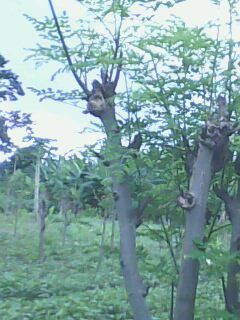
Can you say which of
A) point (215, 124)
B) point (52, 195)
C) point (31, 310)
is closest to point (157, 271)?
point (215, 124)

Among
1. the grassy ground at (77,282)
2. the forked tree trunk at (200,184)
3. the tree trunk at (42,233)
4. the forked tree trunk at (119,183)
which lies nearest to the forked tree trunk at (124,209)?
the forked tree trunk at (119,183)

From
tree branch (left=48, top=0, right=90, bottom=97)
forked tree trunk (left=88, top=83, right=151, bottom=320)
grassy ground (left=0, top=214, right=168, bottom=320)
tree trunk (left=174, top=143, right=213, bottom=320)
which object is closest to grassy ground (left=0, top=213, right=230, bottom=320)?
grassy ground (left=0, top=214, right=168, bottom=320)

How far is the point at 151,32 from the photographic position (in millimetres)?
3072

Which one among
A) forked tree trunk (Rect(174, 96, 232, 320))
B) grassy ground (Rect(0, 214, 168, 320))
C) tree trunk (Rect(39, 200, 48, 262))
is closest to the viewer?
forked tree trunk (Rect(174, 96, 232, 320))

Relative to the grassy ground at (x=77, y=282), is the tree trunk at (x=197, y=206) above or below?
above

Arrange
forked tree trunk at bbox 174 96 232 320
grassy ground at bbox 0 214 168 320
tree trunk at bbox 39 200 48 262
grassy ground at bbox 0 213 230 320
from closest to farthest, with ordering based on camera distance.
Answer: forked tree trunk at bbox 174 96 232 320, grassy ground at bbox 0 213 230 320, grassy ground at bbox 0 214 168 320, tree trunk at bbox 39 200 48 262

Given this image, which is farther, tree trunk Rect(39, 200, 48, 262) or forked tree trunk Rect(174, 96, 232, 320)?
tree trunk Rect(39, 200, 48, 262)

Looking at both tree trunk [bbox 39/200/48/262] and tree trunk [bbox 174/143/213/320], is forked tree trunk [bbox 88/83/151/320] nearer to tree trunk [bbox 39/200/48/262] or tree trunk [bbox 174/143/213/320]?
tree trunk [bbox 174/143/213/320]

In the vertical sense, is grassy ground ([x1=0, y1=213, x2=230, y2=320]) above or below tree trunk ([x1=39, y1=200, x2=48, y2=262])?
below

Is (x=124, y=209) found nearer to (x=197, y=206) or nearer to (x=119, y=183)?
(x=119, y=183)

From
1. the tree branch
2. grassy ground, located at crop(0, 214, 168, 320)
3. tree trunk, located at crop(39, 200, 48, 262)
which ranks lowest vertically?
grassy ground, located at crop(0, 214, 168, 320)

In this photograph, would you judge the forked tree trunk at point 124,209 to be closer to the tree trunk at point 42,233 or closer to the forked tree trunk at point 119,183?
the forked tree trunk at point 119,183

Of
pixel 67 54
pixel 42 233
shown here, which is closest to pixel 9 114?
pixel 42 233

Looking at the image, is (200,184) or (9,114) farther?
(9,114)
